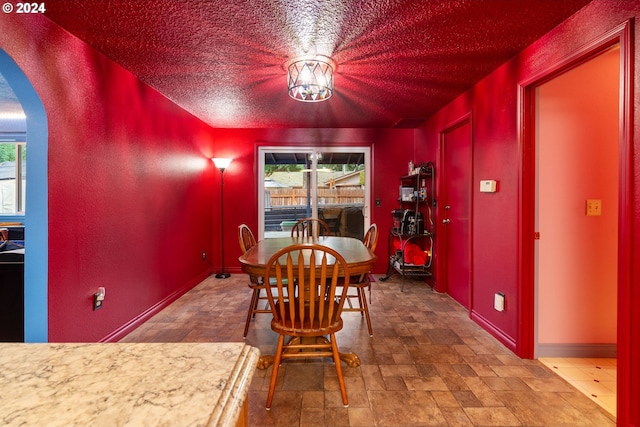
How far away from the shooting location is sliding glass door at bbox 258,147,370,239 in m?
4.79

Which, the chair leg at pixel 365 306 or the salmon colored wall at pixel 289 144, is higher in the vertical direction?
the salmon colored wall at pixel 289 144

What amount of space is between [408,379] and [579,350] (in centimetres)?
139

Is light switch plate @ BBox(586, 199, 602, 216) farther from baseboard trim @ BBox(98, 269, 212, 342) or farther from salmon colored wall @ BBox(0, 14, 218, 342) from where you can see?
baseboard trim @ BBox(98, 269, 212, 342)

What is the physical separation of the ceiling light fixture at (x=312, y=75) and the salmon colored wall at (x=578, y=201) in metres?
1.57

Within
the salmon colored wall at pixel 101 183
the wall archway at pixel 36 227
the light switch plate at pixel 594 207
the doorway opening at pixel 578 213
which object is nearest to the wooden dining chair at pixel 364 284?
the doorway opening at pixel 578 213

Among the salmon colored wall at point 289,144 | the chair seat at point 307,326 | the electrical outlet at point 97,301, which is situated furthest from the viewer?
the salmon colored wall at point 289,144

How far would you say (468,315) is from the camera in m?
3.01

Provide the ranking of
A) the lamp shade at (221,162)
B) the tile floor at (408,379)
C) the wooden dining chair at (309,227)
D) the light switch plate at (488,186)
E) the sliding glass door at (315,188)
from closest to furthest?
the tile floor at (408,379) → the light switch plate at (488,186) → the wooden dining chair at (309,227) → the lamp shade at (221,162) → the sliding glass door at (315,188)

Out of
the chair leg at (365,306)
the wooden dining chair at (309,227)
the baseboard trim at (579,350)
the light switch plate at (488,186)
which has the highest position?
the light switch plate at (488,186)

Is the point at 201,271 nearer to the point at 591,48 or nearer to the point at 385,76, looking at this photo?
the point at 385,76

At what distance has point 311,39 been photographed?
6.98 ft

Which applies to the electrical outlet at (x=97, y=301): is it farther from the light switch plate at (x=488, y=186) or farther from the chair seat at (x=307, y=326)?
the light switch plate at (x=488, y=186)

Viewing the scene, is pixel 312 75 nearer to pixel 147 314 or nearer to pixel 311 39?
pixel 311 39

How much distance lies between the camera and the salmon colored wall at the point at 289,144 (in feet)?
15.3
